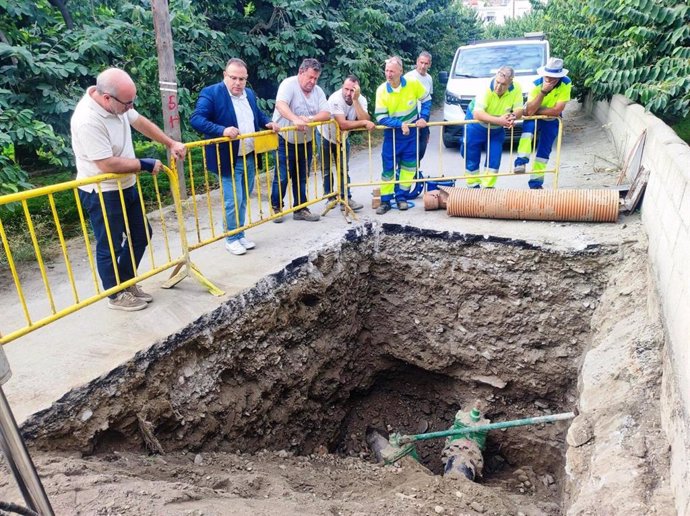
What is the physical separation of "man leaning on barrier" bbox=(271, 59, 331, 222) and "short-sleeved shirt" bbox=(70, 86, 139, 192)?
211cm

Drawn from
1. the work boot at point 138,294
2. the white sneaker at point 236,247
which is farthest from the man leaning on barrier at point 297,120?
the work boot at point 138,294

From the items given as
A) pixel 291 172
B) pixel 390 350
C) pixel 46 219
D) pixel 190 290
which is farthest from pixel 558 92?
pixel 46 219

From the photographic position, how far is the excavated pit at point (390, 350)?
4391 millimetres

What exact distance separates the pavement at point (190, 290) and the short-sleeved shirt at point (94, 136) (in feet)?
3.49

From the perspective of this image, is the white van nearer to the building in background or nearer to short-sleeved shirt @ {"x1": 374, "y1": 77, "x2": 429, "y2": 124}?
short-sleeved shirt @ {"x1": 374, "y1": 77, "x2": 429, "y2": 124}

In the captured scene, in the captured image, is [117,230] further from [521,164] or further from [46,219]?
[521,164]

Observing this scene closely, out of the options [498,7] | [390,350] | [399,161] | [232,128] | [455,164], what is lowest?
[390,350]

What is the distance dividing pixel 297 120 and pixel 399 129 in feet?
4.73

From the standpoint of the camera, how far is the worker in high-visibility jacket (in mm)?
6473

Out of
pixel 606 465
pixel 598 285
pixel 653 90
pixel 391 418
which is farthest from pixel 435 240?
pixel 653 90

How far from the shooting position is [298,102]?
19.5 feet

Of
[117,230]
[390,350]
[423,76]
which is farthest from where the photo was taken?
[423,76]

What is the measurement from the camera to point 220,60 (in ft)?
29.8

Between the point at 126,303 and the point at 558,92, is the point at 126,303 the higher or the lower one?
the lower one
